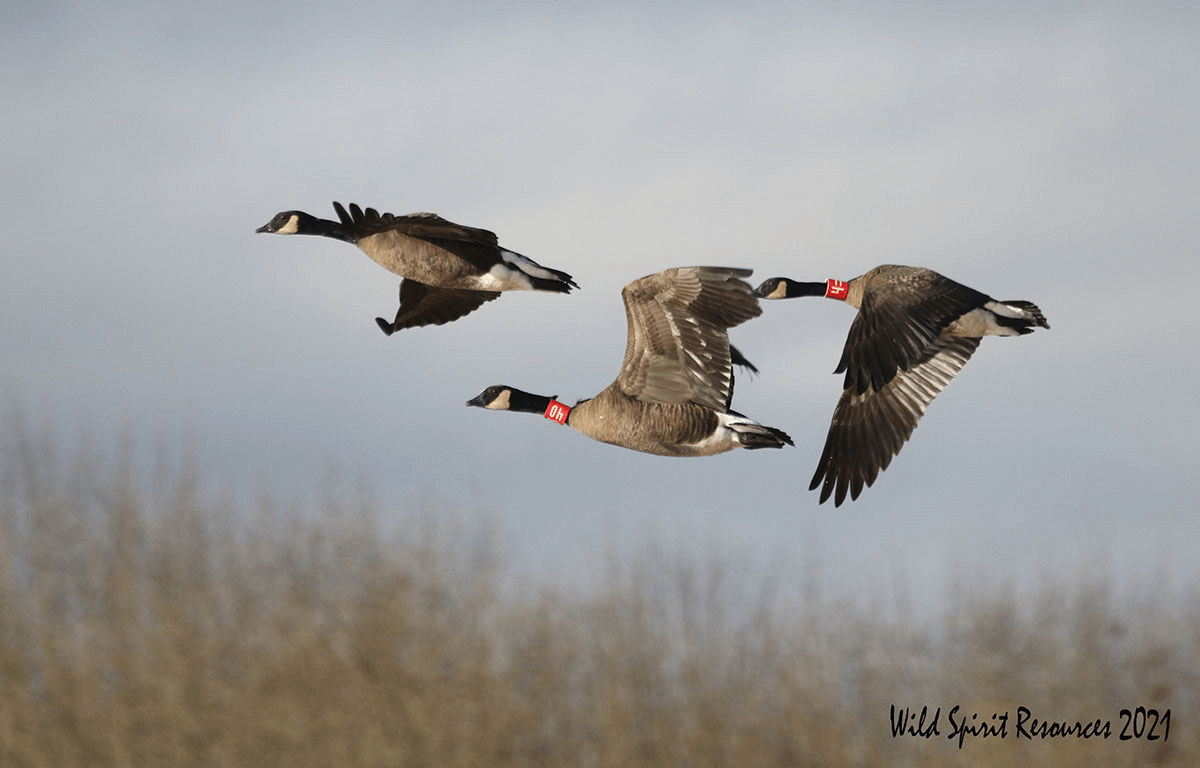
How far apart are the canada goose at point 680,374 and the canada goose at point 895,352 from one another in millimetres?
1055

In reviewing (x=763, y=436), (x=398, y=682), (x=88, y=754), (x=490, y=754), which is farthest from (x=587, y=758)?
(x=763, y=436)

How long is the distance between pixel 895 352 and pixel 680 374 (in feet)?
5.76

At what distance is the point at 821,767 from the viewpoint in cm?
1709

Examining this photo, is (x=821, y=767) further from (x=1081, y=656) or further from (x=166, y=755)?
(x=166, y=755)

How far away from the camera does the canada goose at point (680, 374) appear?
9.18m

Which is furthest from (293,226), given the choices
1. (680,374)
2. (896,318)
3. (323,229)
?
(896,318)

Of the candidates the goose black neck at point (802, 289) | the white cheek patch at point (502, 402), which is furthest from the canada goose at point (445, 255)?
the goose black neck at point (802, 289)

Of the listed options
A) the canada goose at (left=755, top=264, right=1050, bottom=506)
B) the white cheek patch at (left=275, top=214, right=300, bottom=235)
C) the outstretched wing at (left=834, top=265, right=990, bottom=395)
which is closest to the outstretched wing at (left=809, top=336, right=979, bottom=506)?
the canada goose at (left=755, top=264, right=1050, bottom=506)

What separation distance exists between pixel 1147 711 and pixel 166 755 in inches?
511

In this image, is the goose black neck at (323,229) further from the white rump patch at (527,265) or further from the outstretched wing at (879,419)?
the outstretched wing at (879,419)

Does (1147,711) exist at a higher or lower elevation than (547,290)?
lower

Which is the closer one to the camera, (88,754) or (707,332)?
(707,332)

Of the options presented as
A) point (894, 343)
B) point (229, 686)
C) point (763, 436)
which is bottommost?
point (229, 686)

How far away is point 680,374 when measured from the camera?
9.48 metres
